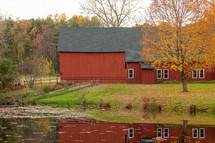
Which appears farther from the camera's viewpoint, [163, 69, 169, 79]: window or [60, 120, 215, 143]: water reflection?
[163, 69, 169, 79]: window

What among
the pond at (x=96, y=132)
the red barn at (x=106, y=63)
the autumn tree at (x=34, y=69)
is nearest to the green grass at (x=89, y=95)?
the red barn at (x=106, y=63)

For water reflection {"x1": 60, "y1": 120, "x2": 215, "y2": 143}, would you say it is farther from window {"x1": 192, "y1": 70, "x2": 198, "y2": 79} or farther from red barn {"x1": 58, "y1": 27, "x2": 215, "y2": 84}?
window {"x1": 192, "y1": 70, "x2": 198, "y2": 79}

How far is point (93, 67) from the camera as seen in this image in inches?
1730

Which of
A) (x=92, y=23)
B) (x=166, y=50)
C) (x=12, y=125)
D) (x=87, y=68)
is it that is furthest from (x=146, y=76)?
(x=92, y=23)

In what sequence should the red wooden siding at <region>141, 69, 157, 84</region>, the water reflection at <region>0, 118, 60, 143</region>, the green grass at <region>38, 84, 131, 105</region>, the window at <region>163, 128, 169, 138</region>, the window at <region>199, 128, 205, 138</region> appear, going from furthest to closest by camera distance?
the red wooden siding at <region>141, 69, 157, 84</region> < the green grass at <region>38, 84, 131, 105</region> < the window at <region>163, 128, 169, 138</region> < the window at <region>199, 128, 205, 138</region> < the water reflection at <region>0, 118, 60, 143</region>

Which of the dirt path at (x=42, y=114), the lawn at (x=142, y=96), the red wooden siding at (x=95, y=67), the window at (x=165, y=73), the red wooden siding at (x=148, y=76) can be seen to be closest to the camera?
the dirt path at (x=42, y=114)

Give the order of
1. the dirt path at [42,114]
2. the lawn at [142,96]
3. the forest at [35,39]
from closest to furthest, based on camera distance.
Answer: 1. the dirt path at [42,114]
2. the lawn at [142,96]
3. the forest at [35,39]

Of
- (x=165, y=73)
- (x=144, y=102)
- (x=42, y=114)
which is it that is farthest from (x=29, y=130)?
(x=165, y=73)

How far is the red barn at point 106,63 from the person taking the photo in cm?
4228

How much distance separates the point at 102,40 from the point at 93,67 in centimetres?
440

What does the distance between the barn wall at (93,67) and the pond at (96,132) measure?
24.1 metres

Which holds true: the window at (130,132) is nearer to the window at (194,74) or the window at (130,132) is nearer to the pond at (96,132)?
the pond at (96,132)

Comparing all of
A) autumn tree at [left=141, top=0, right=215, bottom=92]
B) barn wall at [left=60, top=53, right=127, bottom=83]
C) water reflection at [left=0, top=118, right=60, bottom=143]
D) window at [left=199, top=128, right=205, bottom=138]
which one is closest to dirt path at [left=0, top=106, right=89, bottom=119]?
water reflection at [left=0, top=118, right=60, bottom=143]

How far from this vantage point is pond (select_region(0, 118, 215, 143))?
14.1m
